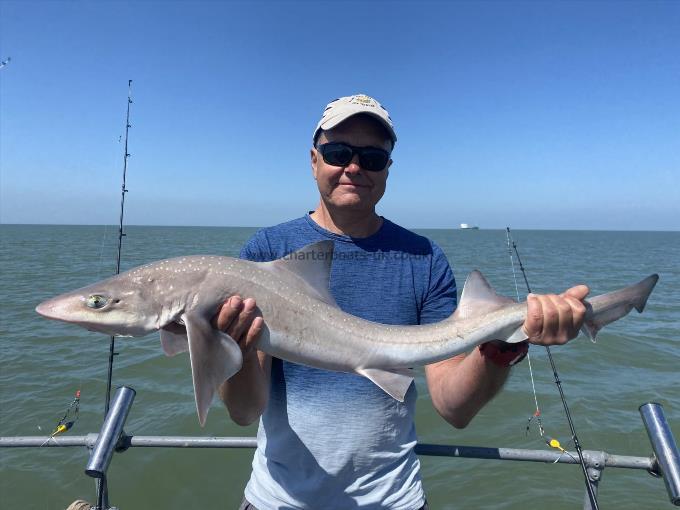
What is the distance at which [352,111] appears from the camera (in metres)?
3.08

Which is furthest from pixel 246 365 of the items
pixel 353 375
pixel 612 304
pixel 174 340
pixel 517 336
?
pixel 612 304

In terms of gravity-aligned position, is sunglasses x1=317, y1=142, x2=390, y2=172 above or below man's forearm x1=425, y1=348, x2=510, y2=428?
above

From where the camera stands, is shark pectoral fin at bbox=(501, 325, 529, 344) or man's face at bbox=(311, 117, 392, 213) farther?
man's face at bbox=(311, 117, 392, 213)

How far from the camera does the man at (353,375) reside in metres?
2.76

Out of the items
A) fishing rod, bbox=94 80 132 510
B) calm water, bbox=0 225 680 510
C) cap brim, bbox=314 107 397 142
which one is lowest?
calm water, bbox=0 225 680 510

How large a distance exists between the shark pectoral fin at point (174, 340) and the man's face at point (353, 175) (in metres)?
1.40

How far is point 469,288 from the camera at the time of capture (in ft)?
9.48

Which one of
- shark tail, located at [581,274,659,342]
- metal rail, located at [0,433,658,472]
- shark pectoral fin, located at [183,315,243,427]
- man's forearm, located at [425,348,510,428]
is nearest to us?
shark pectoral fin, located at [183,315,243,427]

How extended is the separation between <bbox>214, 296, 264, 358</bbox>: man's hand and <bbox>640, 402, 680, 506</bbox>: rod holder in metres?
2.88

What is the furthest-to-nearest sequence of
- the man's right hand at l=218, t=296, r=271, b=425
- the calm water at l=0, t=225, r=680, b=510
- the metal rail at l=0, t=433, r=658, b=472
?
the calm water at l=0, t=225, r=680, b=510
the metal rail at l=0, t=433, r=658, b=472
the man's right hand at l=218, t=296, r=271, b=425

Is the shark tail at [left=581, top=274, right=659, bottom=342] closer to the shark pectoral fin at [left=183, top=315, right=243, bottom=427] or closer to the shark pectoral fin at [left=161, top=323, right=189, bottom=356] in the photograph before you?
the shark pectoral fin at [left=183, top=315, right=243, bottom=427]

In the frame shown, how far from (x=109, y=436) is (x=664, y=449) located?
3.97 m

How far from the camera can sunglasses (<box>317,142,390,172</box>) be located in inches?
124

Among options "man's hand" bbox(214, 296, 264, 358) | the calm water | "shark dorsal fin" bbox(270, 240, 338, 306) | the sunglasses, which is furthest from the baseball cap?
the calm water
